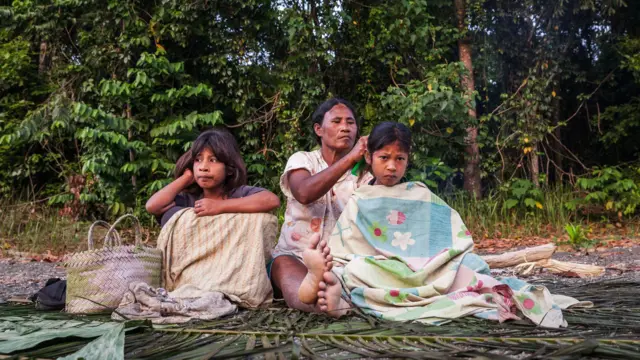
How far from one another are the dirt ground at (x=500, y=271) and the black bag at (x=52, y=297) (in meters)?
0.41

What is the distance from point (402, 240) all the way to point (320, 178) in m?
0.52

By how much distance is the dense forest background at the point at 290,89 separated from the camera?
7375mm

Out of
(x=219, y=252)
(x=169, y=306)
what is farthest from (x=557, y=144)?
(x=169, y=306)

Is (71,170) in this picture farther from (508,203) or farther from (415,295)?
(415,295)

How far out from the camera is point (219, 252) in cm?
305

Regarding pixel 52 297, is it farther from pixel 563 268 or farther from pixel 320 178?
pixel 563 268

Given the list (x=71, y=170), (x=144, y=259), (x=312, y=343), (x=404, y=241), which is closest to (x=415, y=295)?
(x=404, y=241)

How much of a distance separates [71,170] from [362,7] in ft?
14.5

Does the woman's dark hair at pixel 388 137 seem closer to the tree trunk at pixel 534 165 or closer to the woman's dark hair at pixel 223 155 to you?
the woman's dark hair at pixel 223 155

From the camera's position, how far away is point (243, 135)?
772cm

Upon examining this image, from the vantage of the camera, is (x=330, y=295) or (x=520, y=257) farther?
(x=520, y=257)

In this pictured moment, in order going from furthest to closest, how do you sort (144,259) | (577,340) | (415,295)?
(144,259)
(415,295)
(577,340)

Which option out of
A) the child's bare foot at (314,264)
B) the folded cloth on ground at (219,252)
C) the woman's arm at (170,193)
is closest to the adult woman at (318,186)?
the folded cloth on ground at (219,252)

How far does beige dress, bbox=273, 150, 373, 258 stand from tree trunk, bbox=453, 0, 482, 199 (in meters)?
4.61
